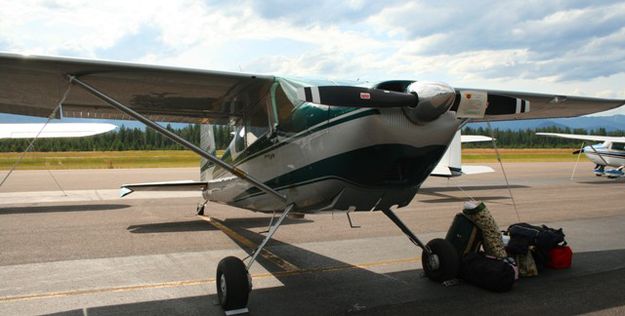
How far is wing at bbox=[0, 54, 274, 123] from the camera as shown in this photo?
16.0ft

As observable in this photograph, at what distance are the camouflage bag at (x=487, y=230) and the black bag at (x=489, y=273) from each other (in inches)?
9.9

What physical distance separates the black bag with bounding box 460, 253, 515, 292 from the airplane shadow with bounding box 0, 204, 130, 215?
1048 centimetres

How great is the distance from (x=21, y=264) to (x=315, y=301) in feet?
14.8

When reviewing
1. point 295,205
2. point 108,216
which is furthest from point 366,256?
point 108,216

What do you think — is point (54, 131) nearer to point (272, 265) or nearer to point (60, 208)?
point (60, 208)

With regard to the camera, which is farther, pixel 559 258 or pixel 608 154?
pixel 608 154

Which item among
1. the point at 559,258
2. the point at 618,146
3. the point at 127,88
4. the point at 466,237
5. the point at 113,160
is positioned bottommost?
the point at 113,160

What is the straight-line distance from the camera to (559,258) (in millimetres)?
6445

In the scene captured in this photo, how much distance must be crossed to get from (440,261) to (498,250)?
2.59 feet

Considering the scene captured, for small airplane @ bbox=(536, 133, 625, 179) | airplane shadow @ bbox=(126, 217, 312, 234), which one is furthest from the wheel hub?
small airplane @ bbox=(536, 133, 625, 179)

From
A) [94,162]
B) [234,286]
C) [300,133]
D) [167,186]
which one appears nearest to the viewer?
[234,286]

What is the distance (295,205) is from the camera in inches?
211

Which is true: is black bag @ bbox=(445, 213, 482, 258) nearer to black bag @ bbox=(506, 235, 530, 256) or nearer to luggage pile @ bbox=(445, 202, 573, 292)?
luggage pile @ bbox=(445, 202, 573, 292)

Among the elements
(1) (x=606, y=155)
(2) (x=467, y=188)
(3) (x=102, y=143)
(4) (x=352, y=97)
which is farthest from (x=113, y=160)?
(4) (x=352, y=97)
